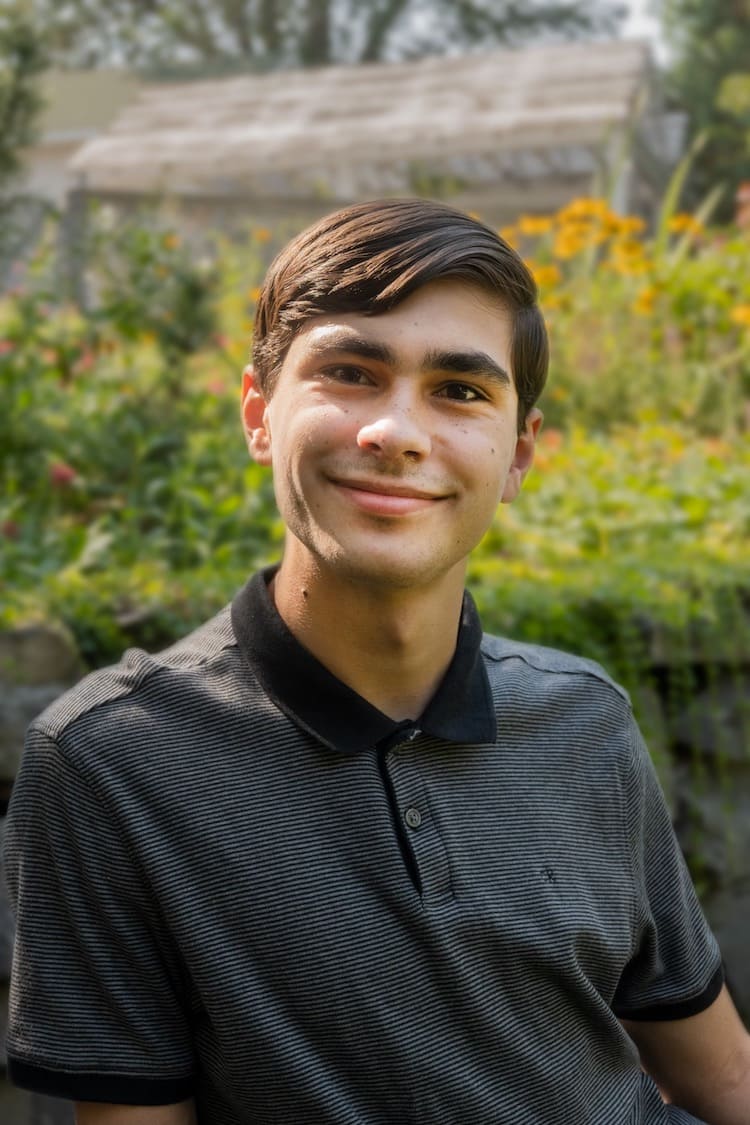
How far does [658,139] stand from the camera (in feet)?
44.0

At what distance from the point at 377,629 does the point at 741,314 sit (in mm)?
3923

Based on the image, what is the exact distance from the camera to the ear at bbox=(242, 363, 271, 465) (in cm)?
165

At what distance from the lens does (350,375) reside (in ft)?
4.89

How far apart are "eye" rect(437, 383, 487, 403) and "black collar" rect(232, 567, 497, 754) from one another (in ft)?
1.06

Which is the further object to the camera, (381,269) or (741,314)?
(741,314)

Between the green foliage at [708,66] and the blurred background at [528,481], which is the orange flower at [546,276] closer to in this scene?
the blurred background at [528,481]

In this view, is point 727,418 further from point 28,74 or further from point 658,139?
point 658,139

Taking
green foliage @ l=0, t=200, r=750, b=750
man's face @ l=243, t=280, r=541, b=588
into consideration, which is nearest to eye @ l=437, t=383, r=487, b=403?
man's face @ l=243, t=280, r=541, b=588

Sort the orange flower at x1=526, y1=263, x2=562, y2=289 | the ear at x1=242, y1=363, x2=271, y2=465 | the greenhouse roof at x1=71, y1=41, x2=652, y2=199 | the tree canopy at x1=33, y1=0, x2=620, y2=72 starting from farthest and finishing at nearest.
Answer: the tree canopy at x1=33, y1=0, x2=620, y2=72 < the greenhouse roof at x1=71, y1=41, x2=652, y2=199 < the orange flower at x1=526, y1=263, x2=562, y2=289 < the ear at x1=242, y1=363, x2=271, y2=465

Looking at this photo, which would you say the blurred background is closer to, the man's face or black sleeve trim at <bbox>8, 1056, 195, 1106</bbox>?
black sleeve trim at <bbox>8, 1056, 195, 1106</bbox>

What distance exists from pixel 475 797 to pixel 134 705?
1.38 feet

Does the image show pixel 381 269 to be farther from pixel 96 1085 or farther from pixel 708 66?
pixel 708 66

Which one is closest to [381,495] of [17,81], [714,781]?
[714,781]

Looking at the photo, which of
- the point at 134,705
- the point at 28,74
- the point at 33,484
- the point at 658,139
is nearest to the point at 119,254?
the point at 28,74
